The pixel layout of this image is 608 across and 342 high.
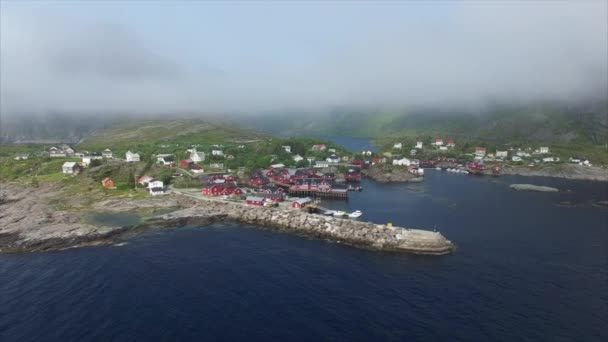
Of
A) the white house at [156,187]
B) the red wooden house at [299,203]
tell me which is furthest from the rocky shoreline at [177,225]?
the red wooden house at [299,203]

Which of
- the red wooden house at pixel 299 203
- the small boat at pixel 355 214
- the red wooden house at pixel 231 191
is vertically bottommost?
the small boat at pixel 355 214

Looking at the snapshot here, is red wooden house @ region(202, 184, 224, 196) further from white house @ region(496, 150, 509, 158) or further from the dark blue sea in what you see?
white house @ region(496, 150, 509, 158)

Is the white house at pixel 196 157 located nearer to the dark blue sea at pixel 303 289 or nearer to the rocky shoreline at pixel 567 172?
the dark blue sea at pixel 303 289

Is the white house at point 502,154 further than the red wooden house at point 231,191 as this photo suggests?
Yes

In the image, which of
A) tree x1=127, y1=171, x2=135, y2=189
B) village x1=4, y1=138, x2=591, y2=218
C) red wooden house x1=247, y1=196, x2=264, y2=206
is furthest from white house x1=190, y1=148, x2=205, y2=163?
red wooden house x1=247, y1=196, x2=264, y2=206

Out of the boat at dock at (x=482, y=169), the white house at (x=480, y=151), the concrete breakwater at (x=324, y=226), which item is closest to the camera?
the concrete breakwater at (x=324, y=226)

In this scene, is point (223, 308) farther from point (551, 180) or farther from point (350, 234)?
point (551, 180)

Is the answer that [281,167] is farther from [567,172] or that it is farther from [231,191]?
[567,172]
